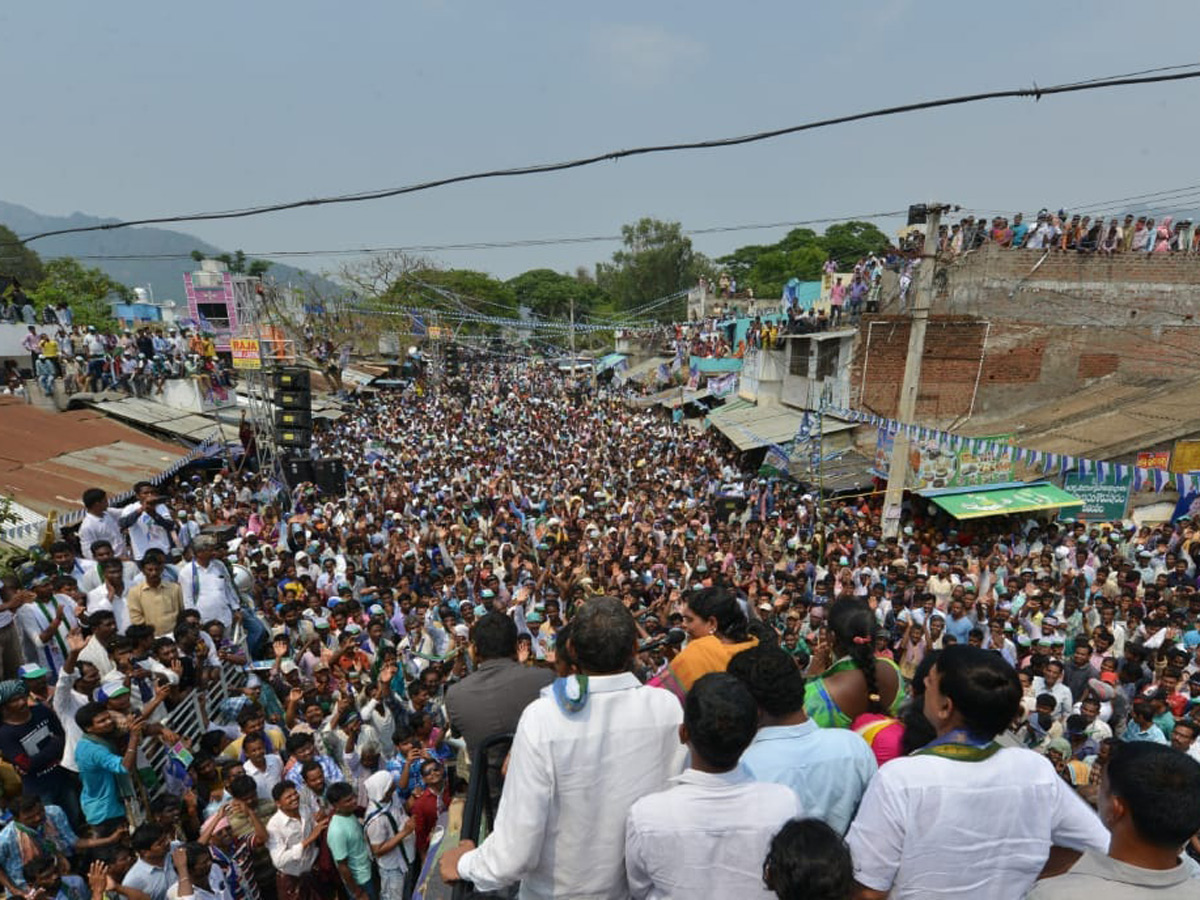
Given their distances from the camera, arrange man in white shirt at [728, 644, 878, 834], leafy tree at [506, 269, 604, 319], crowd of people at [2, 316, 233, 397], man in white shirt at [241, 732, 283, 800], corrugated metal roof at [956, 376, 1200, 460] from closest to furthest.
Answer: man in white shirt at [728, 644, 878, 834] → man in white shirt at [241, 732, 283, 800] → corrugated metal roof at [956, 376, 1200, 460] → crowd of people at [2, 316, 233, 397] → leafy tree at [506, 269, 604, 319]

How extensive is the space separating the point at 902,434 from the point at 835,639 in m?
9.29

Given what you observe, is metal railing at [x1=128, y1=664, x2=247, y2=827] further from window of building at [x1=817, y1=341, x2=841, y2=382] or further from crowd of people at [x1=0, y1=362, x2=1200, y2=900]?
window of building at [x1=817, y1=341, x2=841, y2=382]

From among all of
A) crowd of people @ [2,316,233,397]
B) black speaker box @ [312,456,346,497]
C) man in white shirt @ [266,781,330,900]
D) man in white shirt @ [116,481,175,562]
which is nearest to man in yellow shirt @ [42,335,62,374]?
crowd of people @ [2,316,233,397]

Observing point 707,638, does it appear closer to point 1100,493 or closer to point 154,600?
point 154,600

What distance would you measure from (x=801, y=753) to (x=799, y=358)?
1865 centimetres

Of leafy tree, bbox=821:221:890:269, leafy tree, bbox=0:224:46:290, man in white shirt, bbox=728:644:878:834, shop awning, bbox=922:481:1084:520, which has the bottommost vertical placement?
shop awning, bbox=922:481:1084:520

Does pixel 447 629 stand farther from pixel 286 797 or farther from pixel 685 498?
pixel 685 498

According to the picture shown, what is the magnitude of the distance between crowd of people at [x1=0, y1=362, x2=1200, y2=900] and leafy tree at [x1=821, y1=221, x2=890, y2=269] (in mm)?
49499

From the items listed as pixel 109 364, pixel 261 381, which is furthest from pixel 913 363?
pixel 109 364

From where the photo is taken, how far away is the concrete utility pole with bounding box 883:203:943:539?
32.8ft

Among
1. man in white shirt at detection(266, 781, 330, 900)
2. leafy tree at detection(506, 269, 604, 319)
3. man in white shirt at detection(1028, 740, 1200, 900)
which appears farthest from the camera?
leafy tree at detection(506, 269, 604, 319)

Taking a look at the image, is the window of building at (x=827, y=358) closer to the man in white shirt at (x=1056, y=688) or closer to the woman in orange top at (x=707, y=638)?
the man in white shirt at (x=1056, y=688)

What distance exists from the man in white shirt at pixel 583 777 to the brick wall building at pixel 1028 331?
16703 mm

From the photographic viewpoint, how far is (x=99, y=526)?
625 centimetres
